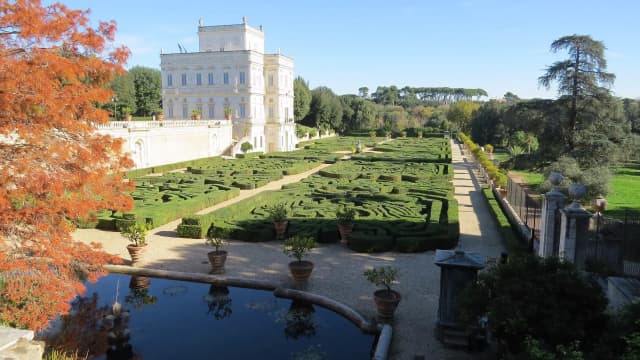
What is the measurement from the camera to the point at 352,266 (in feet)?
45.1

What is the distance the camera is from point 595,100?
22125 mm

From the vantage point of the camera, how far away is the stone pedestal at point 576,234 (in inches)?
391

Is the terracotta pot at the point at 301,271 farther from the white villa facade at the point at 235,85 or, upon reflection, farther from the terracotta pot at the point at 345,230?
the white villa facade at the point at 235,85

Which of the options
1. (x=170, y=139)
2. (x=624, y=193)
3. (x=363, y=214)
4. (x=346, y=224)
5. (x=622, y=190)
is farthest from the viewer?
(x=170, y=139)

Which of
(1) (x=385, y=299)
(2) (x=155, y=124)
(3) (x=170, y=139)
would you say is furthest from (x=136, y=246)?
(3) (x=170, y=139)

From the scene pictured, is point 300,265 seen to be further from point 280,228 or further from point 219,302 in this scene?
point 280,228

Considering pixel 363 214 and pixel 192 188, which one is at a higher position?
pixel 192 188

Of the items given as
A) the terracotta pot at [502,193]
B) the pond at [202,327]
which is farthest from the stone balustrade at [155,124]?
the terracotta pot at [502,193]

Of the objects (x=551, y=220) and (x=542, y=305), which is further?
(x=551, y=220)

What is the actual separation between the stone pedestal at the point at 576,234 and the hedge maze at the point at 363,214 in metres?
5.17

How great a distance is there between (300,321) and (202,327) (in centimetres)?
212

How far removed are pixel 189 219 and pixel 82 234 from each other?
4018mm

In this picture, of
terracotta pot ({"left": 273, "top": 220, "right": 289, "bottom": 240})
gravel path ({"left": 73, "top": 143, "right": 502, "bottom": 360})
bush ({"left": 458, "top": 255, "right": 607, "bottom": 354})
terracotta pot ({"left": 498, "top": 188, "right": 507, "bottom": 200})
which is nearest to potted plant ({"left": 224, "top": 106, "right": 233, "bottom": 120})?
gravel path ({"left": 73, "top": 143, "right": 502, "bottom": 360})

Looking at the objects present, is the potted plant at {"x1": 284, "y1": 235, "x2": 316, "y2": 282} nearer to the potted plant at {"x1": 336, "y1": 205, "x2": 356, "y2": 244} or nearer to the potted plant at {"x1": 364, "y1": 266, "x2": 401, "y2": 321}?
the potted plant at {"x1": 364, "y1": 266, "x2": 401, "y2": 321}
